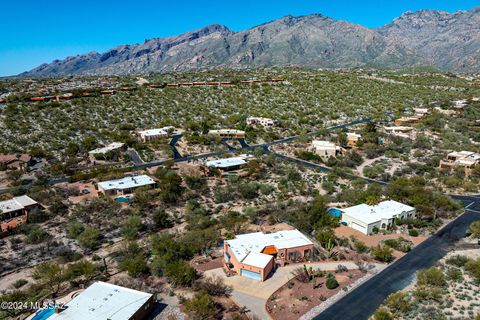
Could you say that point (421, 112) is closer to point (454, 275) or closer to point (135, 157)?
point (135, 157)

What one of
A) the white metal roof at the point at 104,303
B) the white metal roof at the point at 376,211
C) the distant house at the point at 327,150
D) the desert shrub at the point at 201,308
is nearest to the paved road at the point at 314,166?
the distant house at the point at 327,150

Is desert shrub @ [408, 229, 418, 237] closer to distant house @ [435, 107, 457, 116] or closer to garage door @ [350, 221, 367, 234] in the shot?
garage door @ [350, 221, 367, 234]

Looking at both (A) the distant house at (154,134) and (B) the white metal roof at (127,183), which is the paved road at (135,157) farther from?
(B) the white metal roof at (127,183)

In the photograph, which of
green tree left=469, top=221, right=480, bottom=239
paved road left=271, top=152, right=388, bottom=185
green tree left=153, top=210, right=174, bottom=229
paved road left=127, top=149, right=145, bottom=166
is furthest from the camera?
paved road left=127, top=149, right=145, bottom=166

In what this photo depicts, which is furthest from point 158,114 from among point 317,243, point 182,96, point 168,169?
point 317,243

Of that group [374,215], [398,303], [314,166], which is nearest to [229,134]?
[314,166]

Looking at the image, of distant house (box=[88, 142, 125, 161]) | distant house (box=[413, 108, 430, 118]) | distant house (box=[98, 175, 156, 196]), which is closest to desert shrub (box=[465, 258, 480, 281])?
distant house (box=[98, 175, 156, 196])
